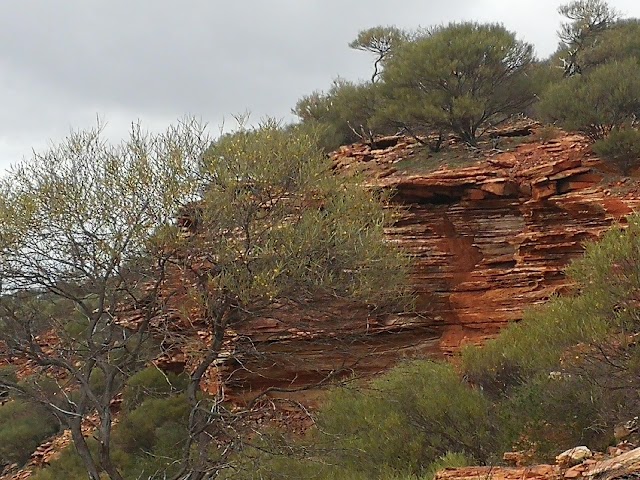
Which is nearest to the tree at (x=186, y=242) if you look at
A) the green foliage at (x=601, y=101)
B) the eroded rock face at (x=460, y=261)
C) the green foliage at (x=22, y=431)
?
the eroded rock face at (x=460, y=261)

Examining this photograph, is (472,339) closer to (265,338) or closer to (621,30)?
(265,338)

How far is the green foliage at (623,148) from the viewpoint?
12.0 m

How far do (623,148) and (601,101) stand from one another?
202 centimetres

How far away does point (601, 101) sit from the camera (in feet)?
44.6

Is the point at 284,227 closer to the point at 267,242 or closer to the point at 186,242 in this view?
the point at 267,242

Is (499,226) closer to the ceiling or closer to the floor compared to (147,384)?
closer to the ceiling

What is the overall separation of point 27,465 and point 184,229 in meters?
10.5

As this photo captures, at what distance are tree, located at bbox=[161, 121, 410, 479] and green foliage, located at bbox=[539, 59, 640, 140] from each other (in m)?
6.34

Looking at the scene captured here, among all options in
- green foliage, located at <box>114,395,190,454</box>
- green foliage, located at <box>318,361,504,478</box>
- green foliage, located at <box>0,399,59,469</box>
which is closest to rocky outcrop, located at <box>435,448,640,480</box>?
green foliage, located at <box>318,361,504,478</box>

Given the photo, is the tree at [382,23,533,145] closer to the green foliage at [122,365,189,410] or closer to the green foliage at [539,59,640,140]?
the green foliage at [539,59,640,140]

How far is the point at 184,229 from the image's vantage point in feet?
29.5

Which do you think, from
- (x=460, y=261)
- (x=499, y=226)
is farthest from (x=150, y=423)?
(x=499, y=226)

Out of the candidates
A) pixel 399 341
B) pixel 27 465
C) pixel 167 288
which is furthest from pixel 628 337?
pixel 27 465

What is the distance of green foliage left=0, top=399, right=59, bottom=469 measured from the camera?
16672mm
